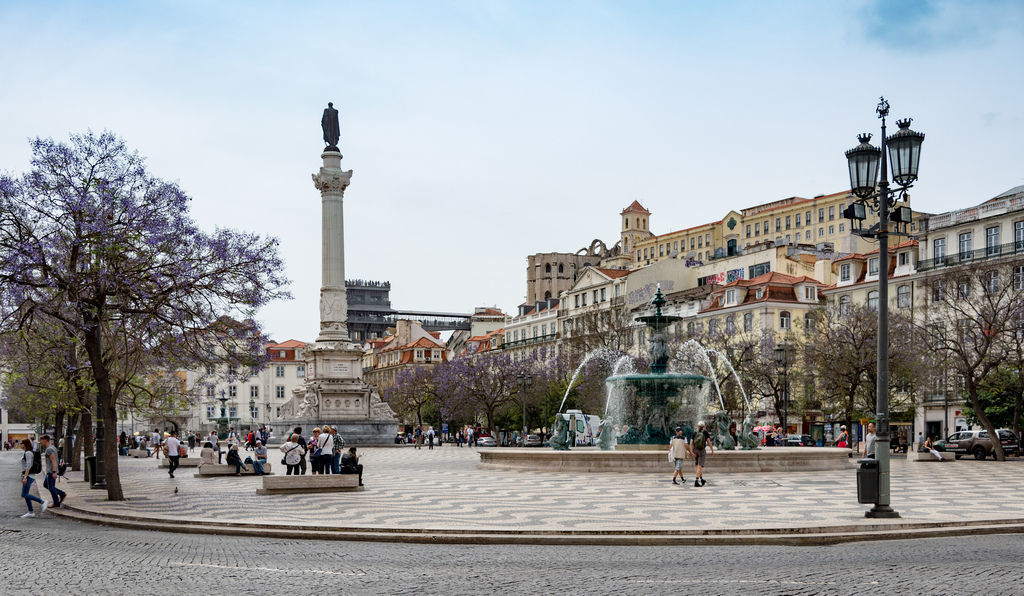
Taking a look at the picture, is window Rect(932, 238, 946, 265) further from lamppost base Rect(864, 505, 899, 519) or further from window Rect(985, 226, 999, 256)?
lamppost base Rect(864, 505, 899, 519)

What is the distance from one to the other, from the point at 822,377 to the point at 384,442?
22036 mm

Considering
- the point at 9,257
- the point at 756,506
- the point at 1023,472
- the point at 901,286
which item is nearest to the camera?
the point at 756,506

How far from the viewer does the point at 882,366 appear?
16.1m

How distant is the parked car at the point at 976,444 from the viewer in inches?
1705

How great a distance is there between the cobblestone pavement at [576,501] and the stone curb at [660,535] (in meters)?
0.35

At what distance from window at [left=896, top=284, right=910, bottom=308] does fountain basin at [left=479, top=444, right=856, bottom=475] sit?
35173 millimetres

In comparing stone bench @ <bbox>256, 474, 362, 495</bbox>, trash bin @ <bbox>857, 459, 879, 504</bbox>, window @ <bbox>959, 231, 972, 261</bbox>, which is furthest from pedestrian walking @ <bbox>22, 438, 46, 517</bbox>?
window @ <bbox>959, 231, 972, 261</bbox>

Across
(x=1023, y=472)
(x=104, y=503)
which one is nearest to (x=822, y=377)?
(x=1023, y=472)

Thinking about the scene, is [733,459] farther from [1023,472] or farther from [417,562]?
[417,562]

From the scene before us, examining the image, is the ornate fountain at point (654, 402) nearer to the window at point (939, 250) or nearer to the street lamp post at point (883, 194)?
the street lamp post at point (883, 194)

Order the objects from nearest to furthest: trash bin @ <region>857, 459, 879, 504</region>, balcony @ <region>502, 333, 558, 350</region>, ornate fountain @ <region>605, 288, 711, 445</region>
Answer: trash bin @ <region>857, 459, 879, 504</region>
ornate fountain @ <region>605, 288, 711, 445</region>
balcony @ <region>502, 333, 558, 350</region>

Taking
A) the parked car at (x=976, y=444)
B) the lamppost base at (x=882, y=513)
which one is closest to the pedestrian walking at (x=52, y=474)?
the lamppost base at (x=882, y=513)

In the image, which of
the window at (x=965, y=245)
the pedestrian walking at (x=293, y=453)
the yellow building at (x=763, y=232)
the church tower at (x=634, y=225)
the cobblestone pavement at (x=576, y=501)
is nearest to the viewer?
the cobblestone pavement at (x=576, y=501)

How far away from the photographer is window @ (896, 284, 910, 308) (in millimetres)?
62894
